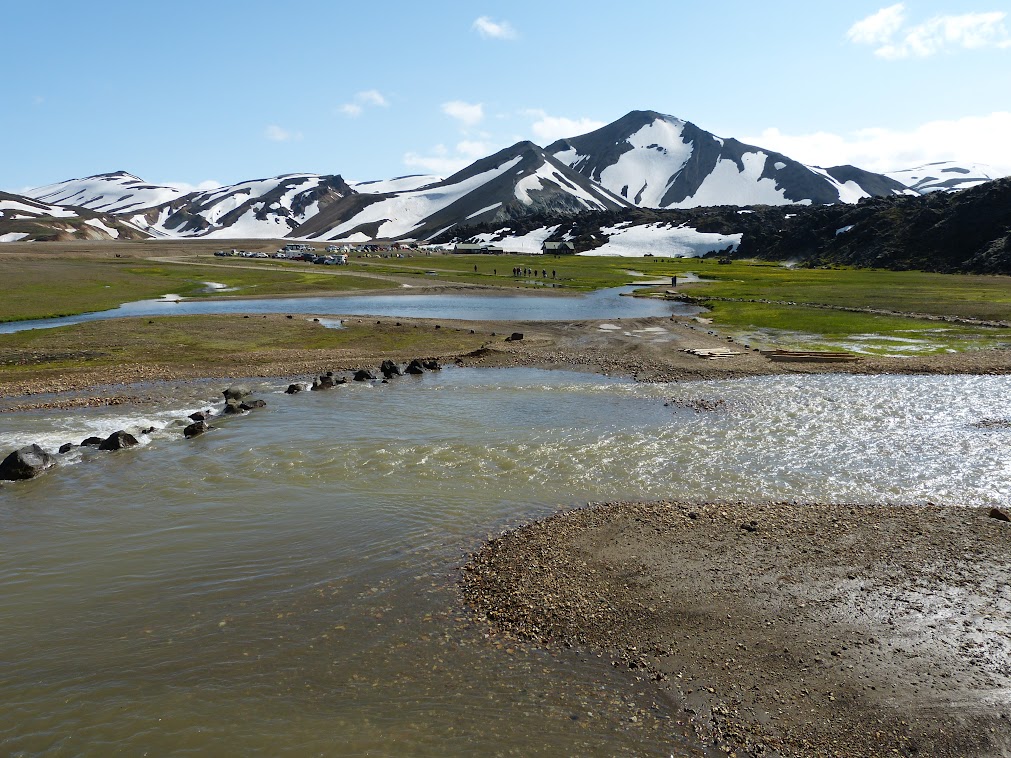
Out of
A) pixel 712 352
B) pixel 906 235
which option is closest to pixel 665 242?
pixel 906 235

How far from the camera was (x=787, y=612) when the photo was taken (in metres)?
12.0

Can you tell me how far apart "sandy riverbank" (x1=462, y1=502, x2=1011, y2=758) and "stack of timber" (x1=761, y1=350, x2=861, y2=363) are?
66.3 ft

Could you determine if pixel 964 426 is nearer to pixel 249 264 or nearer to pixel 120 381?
pixel 120 381

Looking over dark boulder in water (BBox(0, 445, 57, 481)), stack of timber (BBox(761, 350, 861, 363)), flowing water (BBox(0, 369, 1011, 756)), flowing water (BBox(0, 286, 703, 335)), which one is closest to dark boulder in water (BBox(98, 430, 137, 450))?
flowing water (BBox(0, 369, 1011, 756))

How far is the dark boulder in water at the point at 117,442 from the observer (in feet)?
71.4

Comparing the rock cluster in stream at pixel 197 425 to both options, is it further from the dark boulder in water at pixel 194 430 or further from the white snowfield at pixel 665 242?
the white snowfield at pixel 665 242

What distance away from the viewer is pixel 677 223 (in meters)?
194

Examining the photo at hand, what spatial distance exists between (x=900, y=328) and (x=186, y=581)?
47.9 metres

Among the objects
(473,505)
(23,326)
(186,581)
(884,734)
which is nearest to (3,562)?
(186,581)

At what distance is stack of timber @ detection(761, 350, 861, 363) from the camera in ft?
116

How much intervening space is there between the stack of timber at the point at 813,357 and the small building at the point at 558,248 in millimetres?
143577

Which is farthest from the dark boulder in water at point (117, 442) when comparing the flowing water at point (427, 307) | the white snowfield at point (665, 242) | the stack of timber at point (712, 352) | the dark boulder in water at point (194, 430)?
the white snowfield at point (665, 242)

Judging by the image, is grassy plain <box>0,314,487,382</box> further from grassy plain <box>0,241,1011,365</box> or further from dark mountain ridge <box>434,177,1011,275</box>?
dark mountain ridge <box>434,177,1011,275</box>

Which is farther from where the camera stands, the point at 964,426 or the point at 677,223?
the point at 677,223
